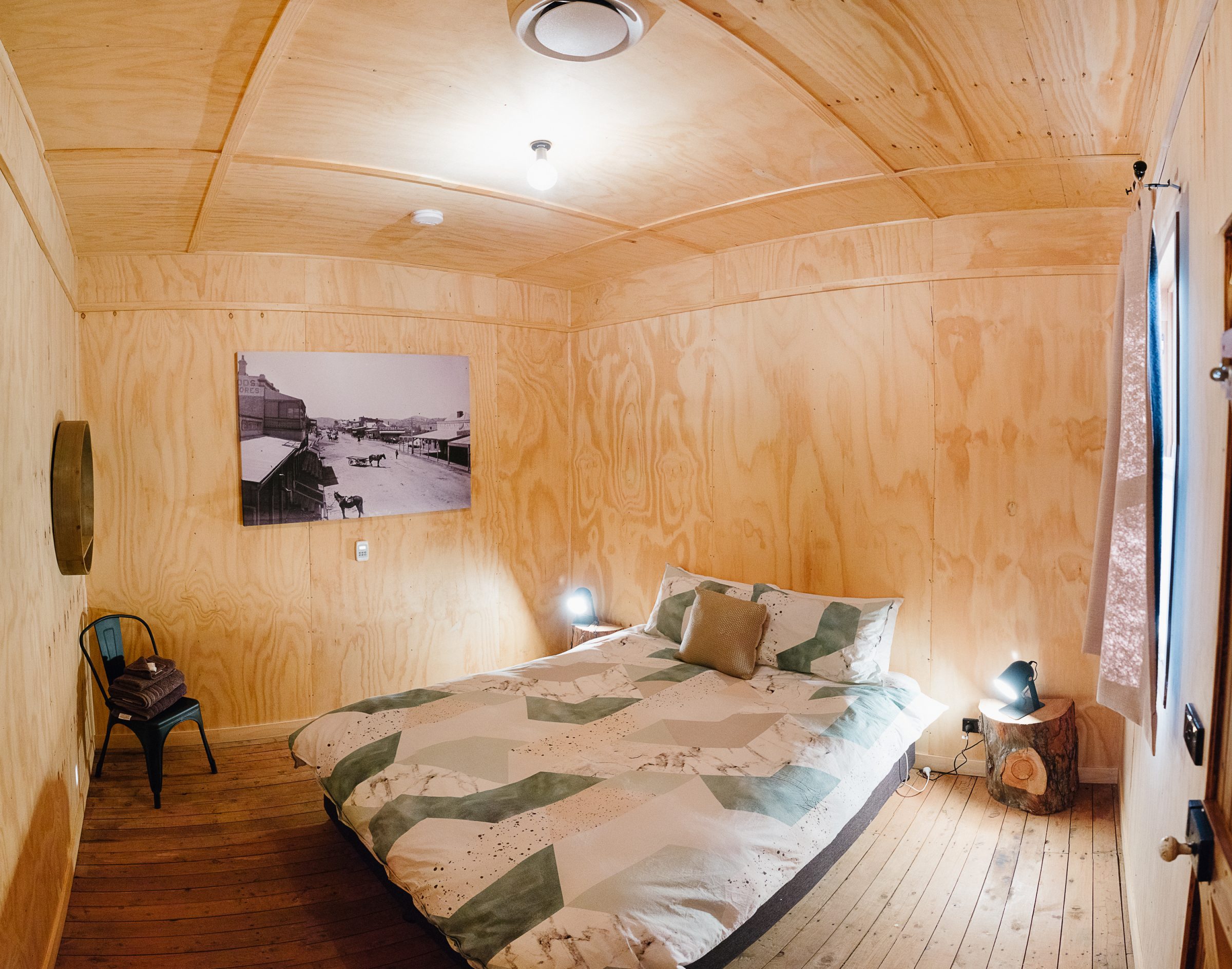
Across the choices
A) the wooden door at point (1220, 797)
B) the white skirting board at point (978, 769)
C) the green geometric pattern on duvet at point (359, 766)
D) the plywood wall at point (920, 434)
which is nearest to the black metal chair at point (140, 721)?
the green geometric pattern on duvet at point (359, 766)

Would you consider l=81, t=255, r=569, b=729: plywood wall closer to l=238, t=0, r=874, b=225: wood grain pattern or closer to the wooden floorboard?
the wooden floorboard

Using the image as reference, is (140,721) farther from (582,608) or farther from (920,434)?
(920,434)

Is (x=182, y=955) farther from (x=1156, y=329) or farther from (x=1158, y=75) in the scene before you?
(x=1158, y=75)

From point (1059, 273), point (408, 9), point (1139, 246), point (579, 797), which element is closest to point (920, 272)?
point (1059, 273)

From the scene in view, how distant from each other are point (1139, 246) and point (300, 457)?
12.4 ft

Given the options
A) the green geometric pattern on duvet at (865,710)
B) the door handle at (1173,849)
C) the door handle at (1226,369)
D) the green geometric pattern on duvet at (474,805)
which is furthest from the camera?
the green geometric pattern on duvet at (865,710)

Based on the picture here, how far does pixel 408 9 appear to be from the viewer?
1.70 meters

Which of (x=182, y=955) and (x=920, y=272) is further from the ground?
(x=920, y=272)

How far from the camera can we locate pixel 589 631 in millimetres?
4531

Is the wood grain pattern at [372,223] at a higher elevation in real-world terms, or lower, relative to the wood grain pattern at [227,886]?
higher

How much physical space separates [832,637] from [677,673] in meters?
0.73

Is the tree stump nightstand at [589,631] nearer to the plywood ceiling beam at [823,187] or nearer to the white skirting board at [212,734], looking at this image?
the white skirting board at [212,734]

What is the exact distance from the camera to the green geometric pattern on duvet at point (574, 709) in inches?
111

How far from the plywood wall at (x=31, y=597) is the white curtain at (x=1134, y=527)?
9.00ft
